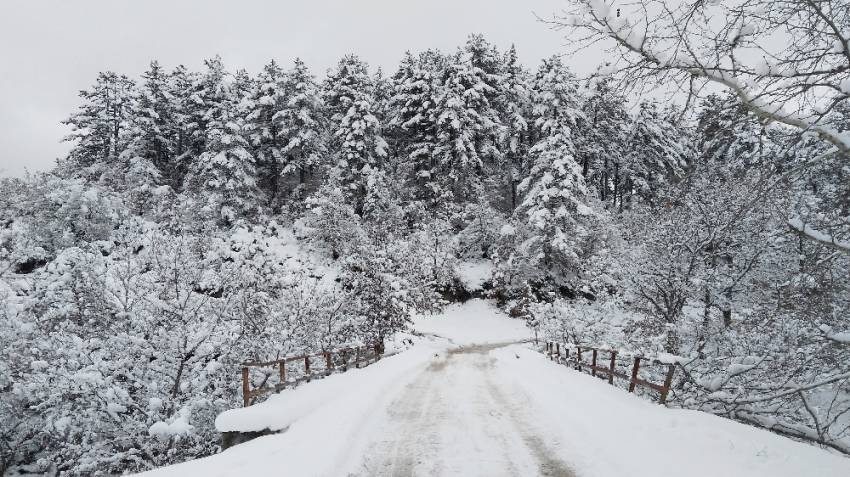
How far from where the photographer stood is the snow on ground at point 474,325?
104 ft

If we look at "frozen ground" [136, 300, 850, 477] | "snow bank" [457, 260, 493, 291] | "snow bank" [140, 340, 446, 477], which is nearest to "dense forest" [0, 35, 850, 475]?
"snow bank" [457, 260, 493, 291]

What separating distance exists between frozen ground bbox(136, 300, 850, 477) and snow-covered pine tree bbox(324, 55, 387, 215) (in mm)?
27458

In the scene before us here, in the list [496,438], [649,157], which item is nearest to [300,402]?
[496,438]

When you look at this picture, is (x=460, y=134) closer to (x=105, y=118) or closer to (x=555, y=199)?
(x=555, y=199)

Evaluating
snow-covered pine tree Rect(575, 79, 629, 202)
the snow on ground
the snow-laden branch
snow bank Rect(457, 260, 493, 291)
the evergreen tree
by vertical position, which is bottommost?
the snow on ground

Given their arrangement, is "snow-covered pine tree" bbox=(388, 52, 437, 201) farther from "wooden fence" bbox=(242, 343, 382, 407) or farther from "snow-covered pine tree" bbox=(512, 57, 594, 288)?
"wooden fence" bbox=(242, 343, 382, 407)

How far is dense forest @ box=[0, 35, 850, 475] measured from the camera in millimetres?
7289

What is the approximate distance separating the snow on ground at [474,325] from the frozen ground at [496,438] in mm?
20267

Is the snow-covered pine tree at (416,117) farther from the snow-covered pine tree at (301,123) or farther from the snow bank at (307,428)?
the snow bank at (307,428)

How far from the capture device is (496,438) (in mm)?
7102

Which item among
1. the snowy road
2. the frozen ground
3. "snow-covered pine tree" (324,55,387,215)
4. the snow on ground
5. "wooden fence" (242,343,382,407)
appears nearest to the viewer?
the frozen ground

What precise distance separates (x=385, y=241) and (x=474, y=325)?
962cm

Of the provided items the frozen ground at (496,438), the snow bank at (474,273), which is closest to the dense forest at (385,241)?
the snow bank at (474,273)

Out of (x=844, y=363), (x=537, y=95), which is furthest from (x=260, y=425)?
(x=537, y=95)
